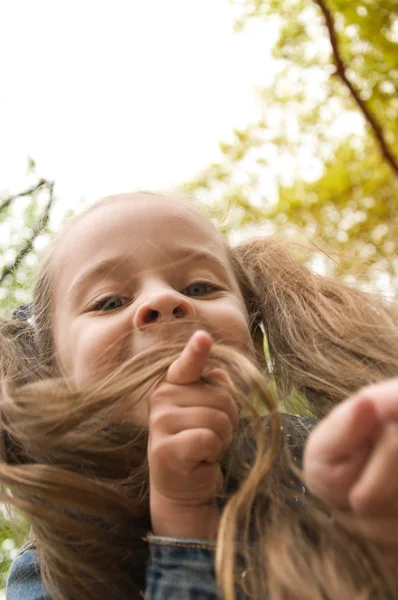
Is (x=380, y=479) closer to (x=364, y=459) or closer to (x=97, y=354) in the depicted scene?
(x=364, y=459)

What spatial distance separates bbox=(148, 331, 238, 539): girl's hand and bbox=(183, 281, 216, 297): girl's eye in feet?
0.78

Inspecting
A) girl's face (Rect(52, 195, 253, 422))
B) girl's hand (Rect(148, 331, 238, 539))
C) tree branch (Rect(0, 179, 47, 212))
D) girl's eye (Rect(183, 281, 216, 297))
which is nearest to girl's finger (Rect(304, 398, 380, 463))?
girl's hand (Rect(148, 331, 238, 539))

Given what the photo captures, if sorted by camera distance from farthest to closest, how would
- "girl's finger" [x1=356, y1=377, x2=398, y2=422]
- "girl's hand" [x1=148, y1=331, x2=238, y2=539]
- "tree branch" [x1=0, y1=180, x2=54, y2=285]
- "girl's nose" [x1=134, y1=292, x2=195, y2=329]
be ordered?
"tree branch" [x1=0, y1=180, x2=54, y2=285] < "girl's nose" [x1=134, y1=292, x2=195, y2=329] < "girl's hand" [x1=148, y1=331, x2=238, y2=539] < "girl's finger" [x1=356, y1=377, x2=398, y2=422]

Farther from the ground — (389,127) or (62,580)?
(62,580)

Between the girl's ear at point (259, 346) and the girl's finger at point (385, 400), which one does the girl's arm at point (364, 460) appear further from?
the girl's ear at point (259, 346)

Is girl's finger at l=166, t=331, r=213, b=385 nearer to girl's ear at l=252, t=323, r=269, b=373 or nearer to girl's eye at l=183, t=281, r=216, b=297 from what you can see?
girl's eye at l=183, t=281, r=216, b=297

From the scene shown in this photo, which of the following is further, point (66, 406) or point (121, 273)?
point (121, 273)

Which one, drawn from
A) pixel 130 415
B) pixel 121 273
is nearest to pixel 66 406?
pixel 130 415

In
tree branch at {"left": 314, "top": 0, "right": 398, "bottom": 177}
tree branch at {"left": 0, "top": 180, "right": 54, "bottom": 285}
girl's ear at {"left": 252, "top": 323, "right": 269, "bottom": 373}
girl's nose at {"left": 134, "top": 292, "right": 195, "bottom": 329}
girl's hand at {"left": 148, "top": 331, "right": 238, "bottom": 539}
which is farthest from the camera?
tree branch at {"left": 314, "top": 0, "right": 398, "bottom": 177}

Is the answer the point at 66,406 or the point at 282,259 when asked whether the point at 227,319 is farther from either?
the point at 282,259

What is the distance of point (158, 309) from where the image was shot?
719 mm

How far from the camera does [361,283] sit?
3.78 feet

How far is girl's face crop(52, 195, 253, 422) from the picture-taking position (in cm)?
74

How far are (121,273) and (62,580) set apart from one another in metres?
0.37
